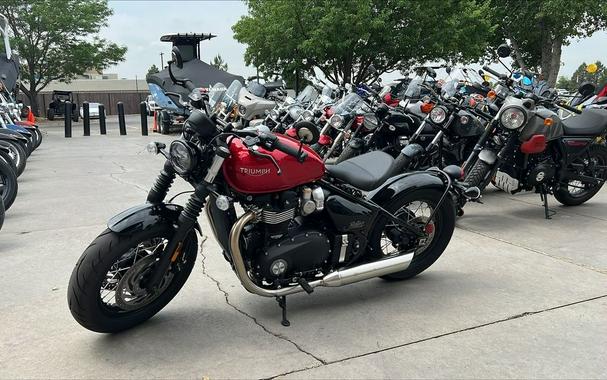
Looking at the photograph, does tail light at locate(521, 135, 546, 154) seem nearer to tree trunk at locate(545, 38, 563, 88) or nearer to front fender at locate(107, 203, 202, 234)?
front fender at locate(107, 203, 202, 234)

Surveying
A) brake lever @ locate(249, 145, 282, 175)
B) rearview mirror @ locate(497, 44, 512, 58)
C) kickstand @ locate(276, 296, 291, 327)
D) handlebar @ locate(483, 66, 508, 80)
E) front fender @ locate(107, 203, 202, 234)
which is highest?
rearview mirror @ locate(497, 44, 512, 58)

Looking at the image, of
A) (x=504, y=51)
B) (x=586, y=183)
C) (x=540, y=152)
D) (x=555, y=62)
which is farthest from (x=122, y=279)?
(x=555, y=62)

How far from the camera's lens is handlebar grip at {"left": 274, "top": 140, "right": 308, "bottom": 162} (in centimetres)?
306

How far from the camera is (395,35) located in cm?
1872

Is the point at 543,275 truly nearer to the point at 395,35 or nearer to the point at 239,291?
the point at 239,291

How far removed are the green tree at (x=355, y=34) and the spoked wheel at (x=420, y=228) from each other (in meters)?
14.1

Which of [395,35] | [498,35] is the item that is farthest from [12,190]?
[498,35]

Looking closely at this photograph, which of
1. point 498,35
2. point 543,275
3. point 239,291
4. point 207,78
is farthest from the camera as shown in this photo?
point 498,35

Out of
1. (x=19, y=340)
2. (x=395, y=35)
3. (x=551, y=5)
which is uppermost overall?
(x=551, y=5)

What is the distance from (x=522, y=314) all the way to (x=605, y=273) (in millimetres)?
1220

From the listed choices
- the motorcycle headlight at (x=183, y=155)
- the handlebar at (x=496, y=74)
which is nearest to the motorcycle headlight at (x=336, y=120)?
the handlebar at (x=496, y=74)

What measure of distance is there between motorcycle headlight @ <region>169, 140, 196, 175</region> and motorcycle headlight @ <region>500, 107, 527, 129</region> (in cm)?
361

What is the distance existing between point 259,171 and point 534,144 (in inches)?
144

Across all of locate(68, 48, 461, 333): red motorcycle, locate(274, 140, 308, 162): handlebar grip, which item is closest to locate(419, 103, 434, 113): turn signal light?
locate(68, 48, 461, 333): red motorcycle
